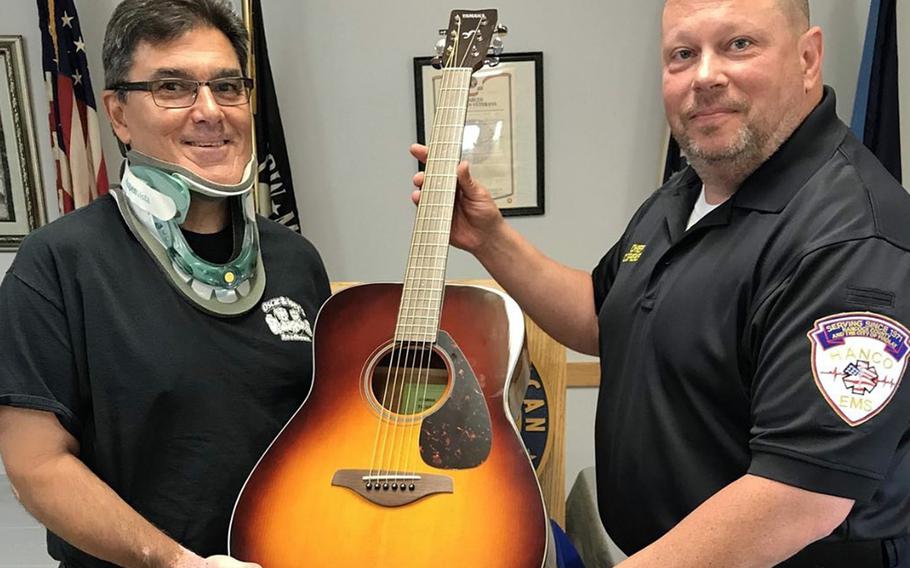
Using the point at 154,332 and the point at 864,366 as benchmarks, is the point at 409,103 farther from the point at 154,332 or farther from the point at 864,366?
the point at 864,366

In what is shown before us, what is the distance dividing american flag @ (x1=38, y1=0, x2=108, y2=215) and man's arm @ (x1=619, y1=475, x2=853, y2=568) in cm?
Answer: 222

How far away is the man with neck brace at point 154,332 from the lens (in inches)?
39.1

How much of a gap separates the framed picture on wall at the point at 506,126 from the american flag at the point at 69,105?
3.68ft

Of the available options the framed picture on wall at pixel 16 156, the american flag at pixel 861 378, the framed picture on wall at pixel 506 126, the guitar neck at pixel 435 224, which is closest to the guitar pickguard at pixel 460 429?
the guitar neck at pixel 435 224

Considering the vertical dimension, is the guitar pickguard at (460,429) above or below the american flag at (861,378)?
below

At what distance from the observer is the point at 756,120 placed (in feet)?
3.40

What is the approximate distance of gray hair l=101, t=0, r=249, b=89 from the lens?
3.61 ft

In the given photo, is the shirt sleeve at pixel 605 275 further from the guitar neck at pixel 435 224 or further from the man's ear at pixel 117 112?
the man's ear at pixel 117 112

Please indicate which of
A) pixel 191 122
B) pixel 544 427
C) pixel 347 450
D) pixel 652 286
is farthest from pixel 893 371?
pixel 191 122

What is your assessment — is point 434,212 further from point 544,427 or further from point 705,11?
point 544,427

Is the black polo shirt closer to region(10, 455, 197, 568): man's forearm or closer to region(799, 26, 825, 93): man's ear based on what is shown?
region(799, 26, 825, 93): man's ear

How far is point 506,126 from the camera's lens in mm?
2389

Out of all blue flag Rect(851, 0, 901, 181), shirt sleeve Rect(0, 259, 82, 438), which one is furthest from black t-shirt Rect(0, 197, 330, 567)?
blue flag Rect(851, 0, 901, 181)

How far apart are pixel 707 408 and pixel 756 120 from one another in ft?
1.47
